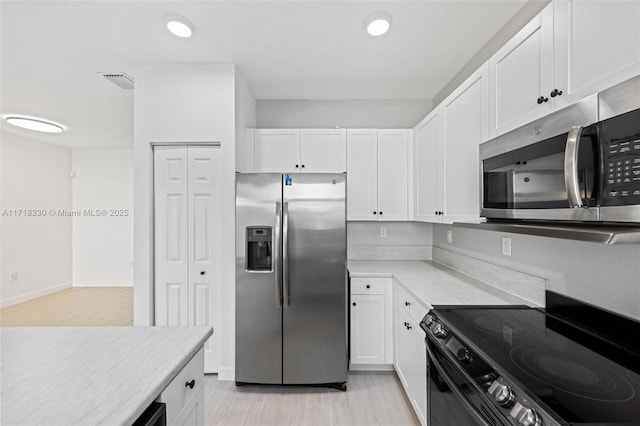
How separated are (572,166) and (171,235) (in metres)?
2.80

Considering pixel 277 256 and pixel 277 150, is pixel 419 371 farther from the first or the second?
pixel 277 150

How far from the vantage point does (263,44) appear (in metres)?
2.27

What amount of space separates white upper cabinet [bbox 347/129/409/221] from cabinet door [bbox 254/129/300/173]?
55 cm

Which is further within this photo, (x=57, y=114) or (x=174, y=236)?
(x=57, y=114)

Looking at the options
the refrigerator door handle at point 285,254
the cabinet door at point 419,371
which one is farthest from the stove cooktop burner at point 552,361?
the refrigerator door handle at point 285,254

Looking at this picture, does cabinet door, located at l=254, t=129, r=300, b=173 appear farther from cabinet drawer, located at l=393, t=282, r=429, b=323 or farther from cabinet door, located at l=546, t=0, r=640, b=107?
cabinet door, located at l=546, t=0, r=640, b=107

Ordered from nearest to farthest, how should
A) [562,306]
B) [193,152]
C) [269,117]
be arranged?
[562,306] → [193,152] → [269,117]

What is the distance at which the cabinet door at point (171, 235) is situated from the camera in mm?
2672

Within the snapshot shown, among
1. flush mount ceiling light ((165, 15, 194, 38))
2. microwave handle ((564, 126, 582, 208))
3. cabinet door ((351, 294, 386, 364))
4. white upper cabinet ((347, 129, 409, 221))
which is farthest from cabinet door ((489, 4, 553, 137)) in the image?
flush mount ceiling light ((165, 15, 194, 38))

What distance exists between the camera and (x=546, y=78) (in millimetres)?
1220

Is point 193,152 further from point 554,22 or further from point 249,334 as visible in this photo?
point 554,22

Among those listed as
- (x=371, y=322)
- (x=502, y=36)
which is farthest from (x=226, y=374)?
(x=502, y=36)

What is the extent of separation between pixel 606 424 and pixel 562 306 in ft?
3.26

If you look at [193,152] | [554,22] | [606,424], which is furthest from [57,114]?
[606,424]
